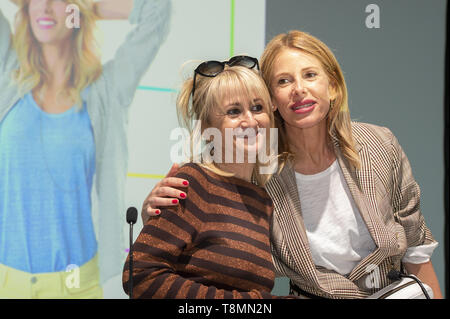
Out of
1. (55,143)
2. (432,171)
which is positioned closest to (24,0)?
(55,143)

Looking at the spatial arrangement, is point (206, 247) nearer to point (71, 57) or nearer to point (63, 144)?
point (63, 144)

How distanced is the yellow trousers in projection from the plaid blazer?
948mm

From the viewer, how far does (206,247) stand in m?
1.48

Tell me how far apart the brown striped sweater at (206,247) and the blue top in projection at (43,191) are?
94 cm

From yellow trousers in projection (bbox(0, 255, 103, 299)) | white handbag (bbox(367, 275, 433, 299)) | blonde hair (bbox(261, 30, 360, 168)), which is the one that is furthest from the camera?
yellow trousers in projection (bbox(0, 255, 103, 299))

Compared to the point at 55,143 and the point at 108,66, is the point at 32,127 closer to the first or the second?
the point at 55,143

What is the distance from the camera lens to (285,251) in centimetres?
168

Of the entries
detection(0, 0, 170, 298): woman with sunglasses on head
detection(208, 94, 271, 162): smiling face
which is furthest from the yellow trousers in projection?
detection(208, 94, 271, 162): smiling face

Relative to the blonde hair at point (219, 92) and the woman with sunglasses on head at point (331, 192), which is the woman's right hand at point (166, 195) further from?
the woman with sunglasses on head at point (331, 192)

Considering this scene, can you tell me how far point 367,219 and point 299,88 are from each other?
1.42 ft

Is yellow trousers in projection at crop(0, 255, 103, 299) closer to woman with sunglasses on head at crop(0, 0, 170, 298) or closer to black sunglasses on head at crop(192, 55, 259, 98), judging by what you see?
woman with sunglasses on head at crop(0, 0, 170, 298)

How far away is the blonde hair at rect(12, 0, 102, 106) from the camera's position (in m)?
2.36

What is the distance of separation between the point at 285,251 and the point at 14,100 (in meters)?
1.32

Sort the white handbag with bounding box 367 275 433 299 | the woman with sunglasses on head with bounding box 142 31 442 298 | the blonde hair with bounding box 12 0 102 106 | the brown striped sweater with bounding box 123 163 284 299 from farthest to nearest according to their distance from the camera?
the blonde hair with bounding box 12 0 102 106
the woman with sunglasses on head with bounding box 142 31 442 298
the white handbag with bounding box 367 275 433 299
the brown striped sweater with bounding box 123 163 284 299
